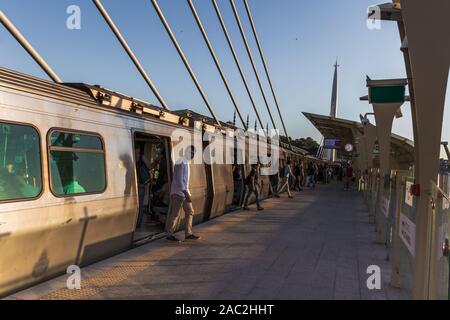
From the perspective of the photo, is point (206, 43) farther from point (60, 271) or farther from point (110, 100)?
point (60, 271)

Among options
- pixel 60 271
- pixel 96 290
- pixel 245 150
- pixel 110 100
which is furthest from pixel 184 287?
pixel 245 150

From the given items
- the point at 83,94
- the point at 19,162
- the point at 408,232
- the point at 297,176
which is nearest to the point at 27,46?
the point at 83,94

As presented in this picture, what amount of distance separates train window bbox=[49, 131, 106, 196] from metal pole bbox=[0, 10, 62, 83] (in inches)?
103

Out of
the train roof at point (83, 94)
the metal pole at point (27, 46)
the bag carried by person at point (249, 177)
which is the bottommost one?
the bag carried by person at point (249, 177)

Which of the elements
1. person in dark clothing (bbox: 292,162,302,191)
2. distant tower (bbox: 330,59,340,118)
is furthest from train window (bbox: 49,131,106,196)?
distant tower (bbox: 330,59,340,118)

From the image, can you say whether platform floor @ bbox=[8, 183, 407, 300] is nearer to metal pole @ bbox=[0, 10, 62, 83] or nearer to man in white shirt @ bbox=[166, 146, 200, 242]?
man in white shirt @ bbox=[166, 146, 200, 242]

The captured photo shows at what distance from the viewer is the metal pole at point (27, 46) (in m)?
8.11

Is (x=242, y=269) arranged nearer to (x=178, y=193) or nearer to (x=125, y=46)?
(x=178, y=193)

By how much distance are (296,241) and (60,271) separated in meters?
4.55

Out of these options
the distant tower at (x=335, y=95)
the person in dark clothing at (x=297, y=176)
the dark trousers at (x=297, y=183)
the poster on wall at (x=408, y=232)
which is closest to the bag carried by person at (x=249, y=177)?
the poster on wall at (x=408, y=232)

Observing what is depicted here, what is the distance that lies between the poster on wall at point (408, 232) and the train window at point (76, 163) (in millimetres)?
4100

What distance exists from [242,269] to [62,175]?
9.00 ft

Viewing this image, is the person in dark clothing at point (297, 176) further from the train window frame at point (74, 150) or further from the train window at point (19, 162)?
the train window at point (19, 162)

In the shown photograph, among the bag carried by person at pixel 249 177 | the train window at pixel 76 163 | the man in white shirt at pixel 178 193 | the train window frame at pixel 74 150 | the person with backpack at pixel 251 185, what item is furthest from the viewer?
the bag carried by person at pixel 249 177
